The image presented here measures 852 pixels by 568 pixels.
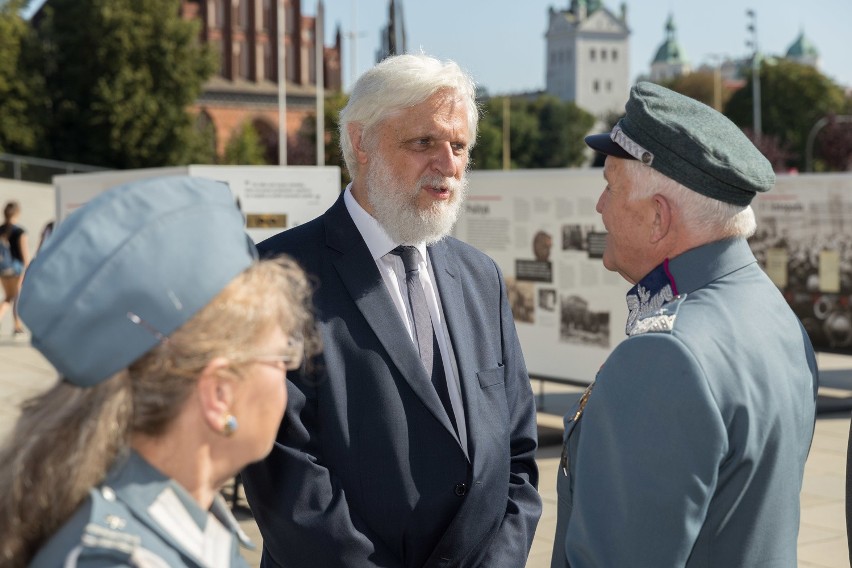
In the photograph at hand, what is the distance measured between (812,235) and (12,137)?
41912 mm

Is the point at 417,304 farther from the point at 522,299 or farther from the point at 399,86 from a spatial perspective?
the point at 522,299

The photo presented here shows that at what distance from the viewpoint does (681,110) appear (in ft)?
7.31

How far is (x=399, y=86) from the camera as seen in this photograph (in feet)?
9.98

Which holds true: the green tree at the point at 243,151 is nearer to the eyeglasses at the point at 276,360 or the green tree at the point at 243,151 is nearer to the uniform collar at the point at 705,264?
the uniform collar at the point at 705,264

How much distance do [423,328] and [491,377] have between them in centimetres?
22

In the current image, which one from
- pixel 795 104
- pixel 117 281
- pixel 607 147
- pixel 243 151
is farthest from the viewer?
pixel 795 104

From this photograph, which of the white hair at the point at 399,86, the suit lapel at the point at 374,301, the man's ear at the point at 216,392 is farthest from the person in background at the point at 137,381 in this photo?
the white hair at the point at 399,86

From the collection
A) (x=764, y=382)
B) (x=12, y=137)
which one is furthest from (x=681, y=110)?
(x=12, y=137)

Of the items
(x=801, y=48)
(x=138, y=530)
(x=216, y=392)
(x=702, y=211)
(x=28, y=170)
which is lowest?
(x=28, y=170)

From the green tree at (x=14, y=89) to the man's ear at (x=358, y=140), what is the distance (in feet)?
148

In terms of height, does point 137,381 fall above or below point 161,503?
above

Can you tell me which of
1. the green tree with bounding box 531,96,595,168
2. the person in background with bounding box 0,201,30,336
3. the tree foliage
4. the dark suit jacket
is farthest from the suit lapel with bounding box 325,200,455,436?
the green tree with bounding box 531,96,595,168

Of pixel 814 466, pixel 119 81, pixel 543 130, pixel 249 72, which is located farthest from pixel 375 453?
pixel 543 130

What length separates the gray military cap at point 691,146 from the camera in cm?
215
